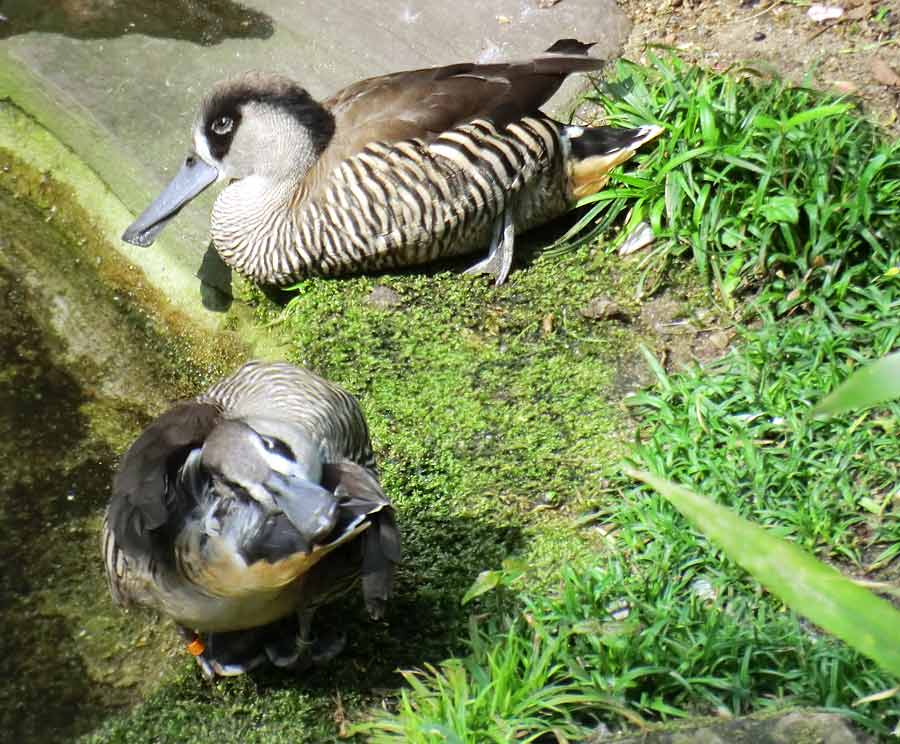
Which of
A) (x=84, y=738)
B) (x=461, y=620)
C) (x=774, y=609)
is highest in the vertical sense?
(x=774, y=609)

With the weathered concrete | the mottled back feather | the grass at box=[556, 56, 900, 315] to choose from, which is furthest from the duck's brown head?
the grass at box=[556, 56, 900, 315]

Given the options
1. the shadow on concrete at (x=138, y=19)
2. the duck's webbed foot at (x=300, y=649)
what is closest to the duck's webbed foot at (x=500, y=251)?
the shadow on concrete at (x=138, y=19)

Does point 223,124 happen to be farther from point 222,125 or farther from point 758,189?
point 758,189

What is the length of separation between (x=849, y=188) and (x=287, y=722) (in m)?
2.81

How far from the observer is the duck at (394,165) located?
15.7 ft

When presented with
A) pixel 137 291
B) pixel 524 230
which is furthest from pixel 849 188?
pixel 137 291

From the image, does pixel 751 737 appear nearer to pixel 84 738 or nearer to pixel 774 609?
pixel 774 609

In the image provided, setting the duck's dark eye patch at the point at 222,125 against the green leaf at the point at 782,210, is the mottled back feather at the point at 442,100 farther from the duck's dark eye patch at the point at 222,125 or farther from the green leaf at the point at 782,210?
the green leaf at the point at 782,210

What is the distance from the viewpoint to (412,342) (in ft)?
15.4

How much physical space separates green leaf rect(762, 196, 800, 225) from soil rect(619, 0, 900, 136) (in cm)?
76

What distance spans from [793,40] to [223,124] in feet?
9.00

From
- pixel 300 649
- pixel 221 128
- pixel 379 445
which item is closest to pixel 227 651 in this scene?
pixel 300 649

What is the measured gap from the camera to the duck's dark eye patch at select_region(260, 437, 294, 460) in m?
2.93

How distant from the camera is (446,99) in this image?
4.79m
